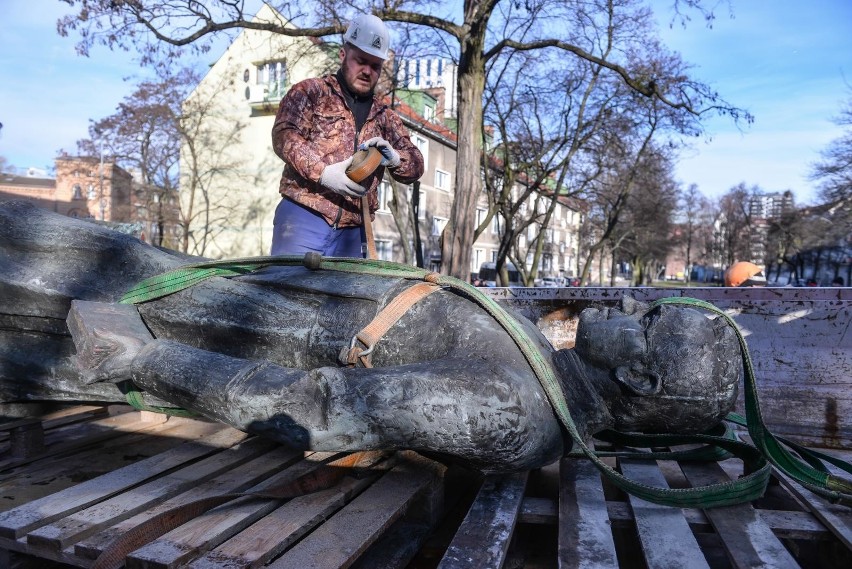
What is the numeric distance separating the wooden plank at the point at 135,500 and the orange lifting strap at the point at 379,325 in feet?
2.96

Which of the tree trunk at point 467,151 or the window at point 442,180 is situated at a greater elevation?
the window at point 442,180

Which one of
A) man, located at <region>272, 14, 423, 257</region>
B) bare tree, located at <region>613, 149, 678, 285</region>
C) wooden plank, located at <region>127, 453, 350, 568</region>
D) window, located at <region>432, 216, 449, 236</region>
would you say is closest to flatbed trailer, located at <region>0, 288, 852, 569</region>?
wooden plank, located at <region>127, 453, 350, 568</region>

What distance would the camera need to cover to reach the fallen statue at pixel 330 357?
80.4 inches

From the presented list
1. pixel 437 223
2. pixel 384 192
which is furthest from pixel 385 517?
pixel 437 223

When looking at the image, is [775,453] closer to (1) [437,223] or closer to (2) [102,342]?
(2) [102,342]

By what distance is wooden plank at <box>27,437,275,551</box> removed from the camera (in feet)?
6.71

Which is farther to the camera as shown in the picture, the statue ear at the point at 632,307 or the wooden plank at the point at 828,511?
the statue ear at the point at 632,307

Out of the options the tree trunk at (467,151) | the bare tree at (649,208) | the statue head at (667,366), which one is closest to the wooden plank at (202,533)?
the statue head at (667,366)

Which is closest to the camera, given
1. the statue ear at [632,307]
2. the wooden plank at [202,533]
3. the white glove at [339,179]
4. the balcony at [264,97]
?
the wooden plank at [202,533]

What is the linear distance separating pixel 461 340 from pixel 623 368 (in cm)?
60

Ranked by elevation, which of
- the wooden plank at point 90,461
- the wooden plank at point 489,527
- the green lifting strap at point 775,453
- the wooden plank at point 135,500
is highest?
the green lifting strap at point 775,453

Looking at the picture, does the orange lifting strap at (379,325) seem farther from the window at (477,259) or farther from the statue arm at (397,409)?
the window at (477,259)

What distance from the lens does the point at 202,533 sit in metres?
2.03

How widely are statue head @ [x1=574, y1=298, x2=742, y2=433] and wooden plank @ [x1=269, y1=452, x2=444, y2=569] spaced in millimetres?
861
